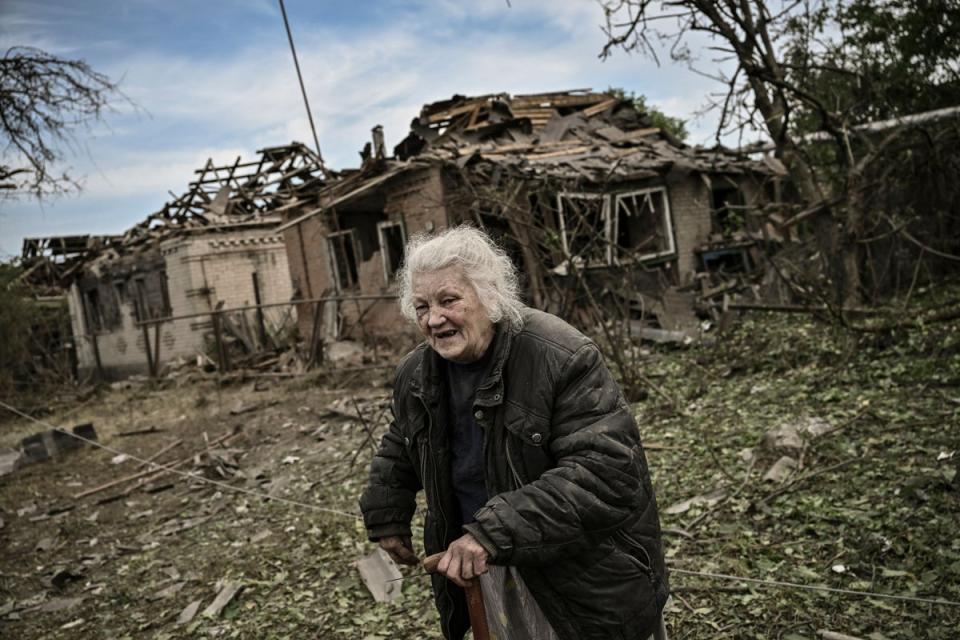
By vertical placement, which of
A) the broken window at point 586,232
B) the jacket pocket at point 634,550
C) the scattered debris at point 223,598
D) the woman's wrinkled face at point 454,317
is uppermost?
the broken window at point 586,232

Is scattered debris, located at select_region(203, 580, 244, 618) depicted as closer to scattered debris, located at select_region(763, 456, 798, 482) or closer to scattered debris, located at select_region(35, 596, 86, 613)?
scattered debris, located at select_region(35, 596, 86, 613)

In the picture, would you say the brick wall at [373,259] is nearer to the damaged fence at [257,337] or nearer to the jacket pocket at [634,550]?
the damaged fence at [257,337]

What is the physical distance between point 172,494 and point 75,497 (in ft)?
4.19

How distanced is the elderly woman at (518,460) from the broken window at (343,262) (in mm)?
14613

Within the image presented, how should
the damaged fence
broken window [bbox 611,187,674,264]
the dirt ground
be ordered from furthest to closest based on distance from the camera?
1. broken window [bbox 611,187,674,264]
2. the damaged fence
3. the dirt ground

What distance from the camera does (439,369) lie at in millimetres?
2330

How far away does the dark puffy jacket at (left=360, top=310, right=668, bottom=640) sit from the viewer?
1.90m

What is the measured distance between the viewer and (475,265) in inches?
88.9

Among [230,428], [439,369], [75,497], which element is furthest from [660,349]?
[439,369]

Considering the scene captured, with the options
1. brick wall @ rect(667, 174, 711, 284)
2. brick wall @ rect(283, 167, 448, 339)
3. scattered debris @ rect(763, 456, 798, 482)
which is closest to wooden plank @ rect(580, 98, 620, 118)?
brick wall @ rect(667, 174, 711, 284)

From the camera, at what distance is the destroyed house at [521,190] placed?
517 inches

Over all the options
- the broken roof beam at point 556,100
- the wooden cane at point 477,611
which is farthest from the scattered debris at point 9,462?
the broken roof beam at point 556,100

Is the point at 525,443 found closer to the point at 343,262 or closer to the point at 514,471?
the point at 514,471

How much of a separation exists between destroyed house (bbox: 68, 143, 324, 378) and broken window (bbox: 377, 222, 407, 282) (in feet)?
12.8
